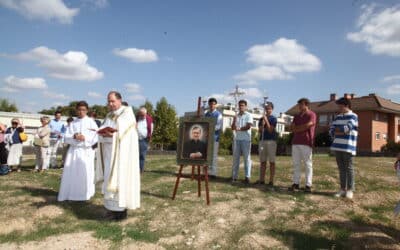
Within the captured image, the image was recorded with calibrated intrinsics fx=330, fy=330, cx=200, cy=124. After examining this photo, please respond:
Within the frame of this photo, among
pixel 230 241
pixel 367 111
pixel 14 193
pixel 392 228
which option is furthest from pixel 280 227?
pixel 367 111

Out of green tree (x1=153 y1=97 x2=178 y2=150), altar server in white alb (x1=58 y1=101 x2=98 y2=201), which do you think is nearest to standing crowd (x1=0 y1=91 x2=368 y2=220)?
altar server in white alb (x1=58 y1=101 x2=98 y2=201)

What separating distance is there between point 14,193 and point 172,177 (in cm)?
465

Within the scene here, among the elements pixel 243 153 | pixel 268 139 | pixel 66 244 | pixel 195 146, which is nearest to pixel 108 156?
pixel 66 244

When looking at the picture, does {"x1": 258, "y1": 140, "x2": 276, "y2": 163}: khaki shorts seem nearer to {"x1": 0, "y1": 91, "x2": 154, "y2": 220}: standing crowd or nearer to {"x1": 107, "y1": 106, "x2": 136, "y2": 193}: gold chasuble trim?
{"x1": 0, "y1": 91, "x2": 154, "y2": 220}: standing crowd

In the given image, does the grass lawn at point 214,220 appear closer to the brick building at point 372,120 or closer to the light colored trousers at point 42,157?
the light colored trousers at point 42,157

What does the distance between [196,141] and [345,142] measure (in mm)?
3631

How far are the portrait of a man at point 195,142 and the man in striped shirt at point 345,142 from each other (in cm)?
325

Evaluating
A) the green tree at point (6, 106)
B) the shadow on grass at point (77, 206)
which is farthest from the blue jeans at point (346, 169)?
the green tree at point (6, 106)

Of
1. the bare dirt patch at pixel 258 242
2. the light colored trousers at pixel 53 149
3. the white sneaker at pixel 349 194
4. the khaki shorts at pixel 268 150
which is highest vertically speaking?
the khaki shorts at pixel 268 150

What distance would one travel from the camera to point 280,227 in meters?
6.19

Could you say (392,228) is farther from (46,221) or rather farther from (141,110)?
(141,110)

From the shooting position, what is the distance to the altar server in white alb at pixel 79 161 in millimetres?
7965

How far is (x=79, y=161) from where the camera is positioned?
8109 mm

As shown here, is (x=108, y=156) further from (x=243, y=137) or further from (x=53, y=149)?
(x=53, y=149)
